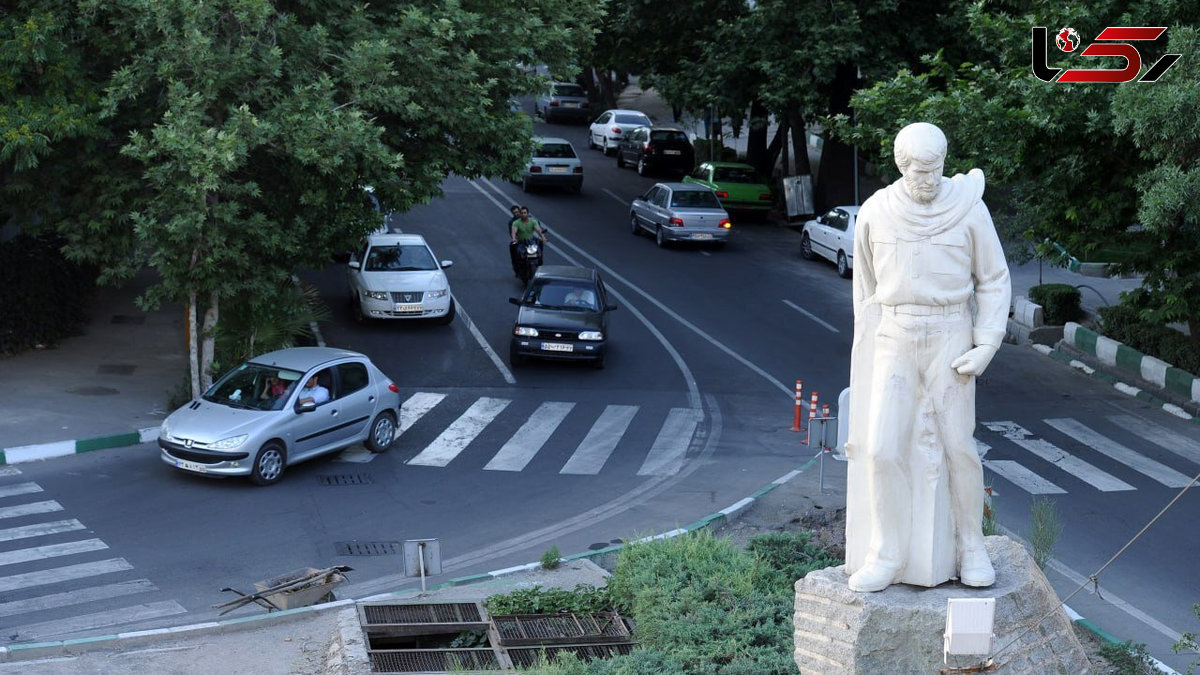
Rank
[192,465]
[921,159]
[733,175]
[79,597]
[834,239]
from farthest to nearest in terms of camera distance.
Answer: [733,175] → [834,239] → [192,465] → [79,597] → [921,159]

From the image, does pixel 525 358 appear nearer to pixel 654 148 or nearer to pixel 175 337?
pixel 175 337

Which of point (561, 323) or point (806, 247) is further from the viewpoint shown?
point (806, 247)

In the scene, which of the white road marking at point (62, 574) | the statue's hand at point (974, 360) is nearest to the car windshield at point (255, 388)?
the white road marking at point (62, 574)

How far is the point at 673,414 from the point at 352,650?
10.5 m

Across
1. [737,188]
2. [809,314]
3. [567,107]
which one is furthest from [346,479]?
[567,107]

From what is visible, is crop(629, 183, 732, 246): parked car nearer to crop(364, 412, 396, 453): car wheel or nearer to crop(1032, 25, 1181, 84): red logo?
crop(1032, 25, 1181, 84): red logo

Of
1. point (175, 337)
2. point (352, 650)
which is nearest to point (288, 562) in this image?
point (352, 650)

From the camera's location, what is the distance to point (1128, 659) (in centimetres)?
988

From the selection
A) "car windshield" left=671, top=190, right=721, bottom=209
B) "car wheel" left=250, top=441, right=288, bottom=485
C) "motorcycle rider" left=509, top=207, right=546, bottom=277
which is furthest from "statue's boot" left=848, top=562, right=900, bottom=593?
"car windshield" left=671, top=190, right=721, bottom=209

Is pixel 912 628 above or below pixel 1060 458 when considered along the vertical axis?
above

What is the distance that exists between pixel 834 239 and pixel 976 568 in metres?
24.2

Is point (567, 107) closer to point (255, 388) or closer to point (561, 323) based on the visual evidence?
point (561, 323)

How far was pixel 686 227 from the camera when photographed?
3366 cm

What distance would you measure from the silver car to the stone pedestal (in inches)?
411
